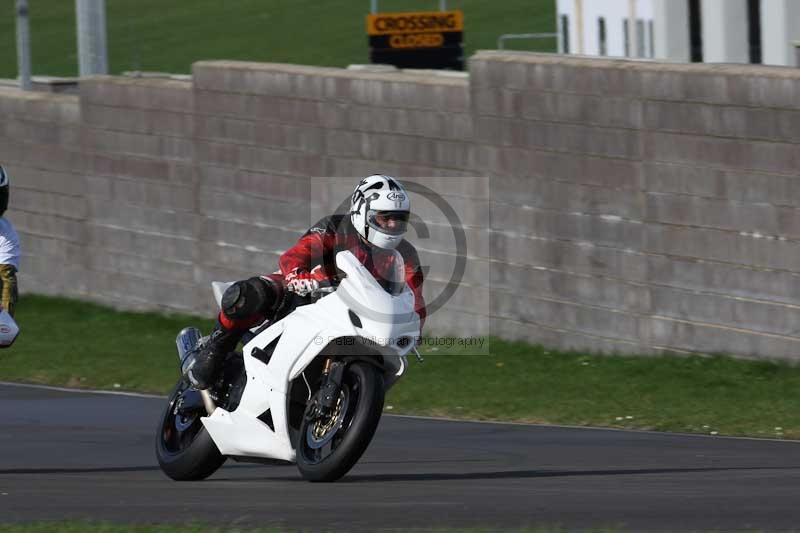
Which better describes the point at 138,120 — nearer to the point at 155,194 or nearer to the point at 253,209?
the point at 155,194

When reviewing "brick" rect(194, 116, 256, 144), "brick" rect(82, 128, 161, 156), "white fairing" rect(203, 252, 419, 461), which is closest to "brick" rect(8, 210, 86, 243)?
"brick" rect(82, 128, 161, 156)

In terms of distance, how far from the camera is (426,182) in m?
17.9

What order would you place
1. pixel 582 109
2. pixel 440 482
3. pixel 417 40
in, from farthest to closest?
pixel 417 40
pixel 582 109
pixel 440 482

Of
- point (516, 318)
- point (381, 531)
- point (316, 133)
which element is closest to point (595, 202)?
point (516, 318)

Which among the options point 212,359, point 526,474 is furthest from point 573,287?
point 212,359

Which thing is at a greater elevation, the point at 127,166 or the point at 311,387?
the point at 127,166

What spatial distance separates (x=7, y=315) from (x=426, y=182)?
7.95 metres

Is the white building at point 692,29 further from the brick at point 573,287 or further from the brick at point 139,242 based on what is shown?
the brick at point 139,242

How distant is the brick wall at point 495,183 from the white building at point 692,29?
7949mm

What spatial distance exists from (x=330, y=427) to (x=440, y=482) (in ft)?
2.80

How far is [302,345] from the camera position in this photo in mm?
9125

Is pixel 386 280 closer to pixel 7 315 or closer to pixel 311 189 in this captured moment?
pixel 7 315

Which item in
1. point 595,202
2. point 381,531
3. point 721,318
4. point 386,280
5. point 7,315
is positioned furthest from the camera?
point 595,202

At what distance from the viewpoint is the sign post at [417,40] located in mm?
40688
